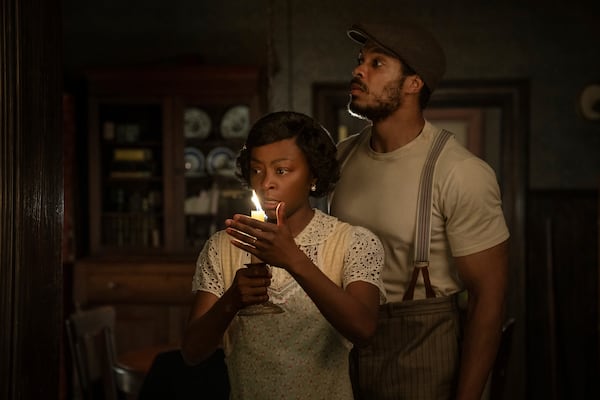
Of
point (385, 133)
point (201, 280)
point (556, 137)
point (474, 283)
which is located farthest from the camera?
point (556, 137)

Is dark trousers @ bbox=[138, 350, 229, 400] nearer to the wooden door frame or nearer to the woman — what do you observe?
the woman

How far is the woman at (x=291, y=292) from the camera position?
150cm

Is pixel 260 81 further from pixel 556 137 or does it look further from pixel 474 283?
pixel 474 283

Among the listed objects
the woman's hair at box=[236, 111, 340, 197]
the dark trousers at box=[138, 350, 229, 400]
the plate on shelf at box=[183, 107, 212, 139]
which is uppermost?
the plate on shelf at box=[183, 107, 212, 139]

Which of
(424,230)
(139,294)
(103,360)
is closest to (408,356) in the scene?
(424,230)

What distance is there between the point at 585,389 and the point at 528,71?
201 centimetres

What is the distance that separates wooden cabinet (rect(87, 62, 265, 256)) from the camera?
5.07 metres

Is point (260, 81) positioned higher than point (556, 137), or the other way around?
point (260, 81)

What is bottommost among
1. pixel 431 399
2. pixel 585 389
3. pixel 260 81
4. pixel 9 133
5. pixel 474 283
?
pixel 585 389

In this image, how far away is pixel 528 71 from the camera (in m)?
4.95

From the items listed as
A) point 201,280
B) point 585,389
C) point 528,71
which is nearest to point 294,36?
point 528,71

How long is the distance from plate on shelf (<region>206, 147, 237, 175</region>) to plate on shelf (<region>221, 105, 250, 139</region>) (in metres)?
0.10

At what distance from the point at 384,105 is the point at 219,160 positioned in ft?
10.7

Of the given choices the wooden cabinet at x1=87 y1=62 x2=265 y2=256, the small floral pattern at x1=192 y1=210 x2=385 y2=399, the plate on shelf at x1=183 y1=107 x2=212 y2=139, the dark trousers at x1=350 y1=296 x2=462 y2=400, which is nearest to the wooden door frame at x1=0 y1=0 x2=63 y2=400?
the small floral pattern at x1=192 y1=210 x2=385 y2=399
